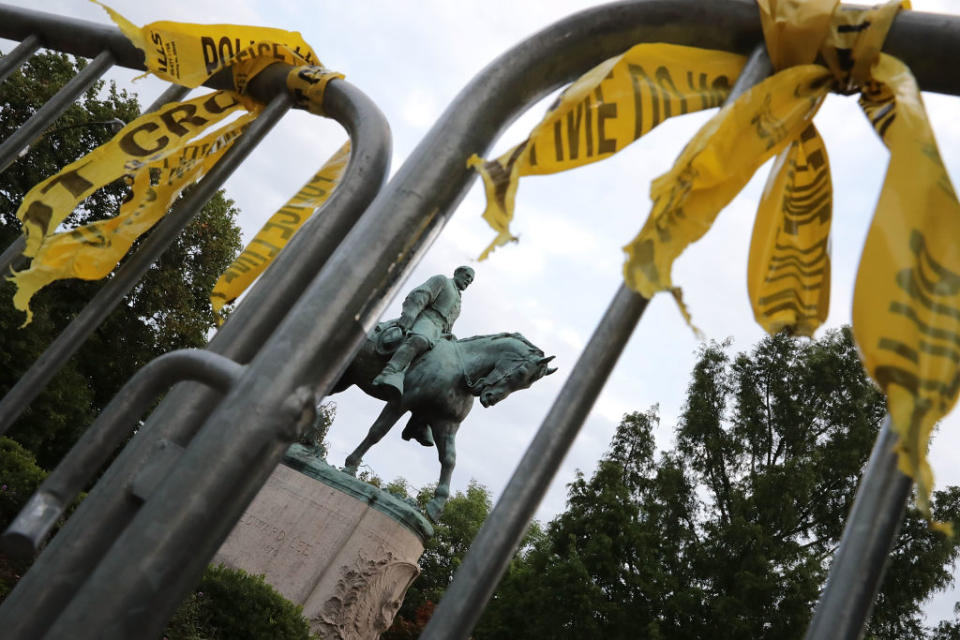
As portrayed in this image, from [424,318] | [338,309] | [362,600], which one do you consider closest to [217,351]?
[338,309]

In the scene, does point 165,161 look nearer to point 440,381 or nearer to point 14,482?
point 440,381

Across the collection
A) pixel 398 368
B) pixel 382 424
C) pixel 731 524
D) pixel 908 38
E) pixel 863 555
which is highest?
pixel 731 524

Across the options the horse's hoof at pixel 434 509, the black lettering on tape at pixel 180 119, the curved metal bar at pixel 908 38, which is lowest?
the black lettering on tape at pixel 180 119

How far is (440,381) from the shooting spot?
34.8 ft

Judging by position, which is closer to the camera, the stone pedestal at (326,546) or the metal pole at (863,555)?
the metal pole at (863,555)

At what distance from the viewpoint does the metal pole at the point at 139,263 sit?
1.63 m

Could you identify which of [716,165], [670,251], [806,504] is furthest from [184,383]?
[806,504]

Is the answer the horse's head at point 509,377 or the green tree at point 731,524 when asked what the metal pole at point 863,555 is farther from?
the green tree at point 731,524

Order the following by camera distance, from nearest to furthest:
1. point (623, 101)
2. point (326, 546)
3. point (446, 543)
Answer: point (623, 101) < point (326, 546) < point (446, 543)

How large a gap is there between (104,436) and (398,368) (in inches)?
368

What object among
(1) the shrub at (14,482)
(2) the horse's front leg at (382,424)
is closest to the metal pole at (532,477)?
(2) the horse's front leg at (382,424)

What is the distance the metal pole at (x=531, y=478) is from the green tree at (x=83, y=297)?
1854cm

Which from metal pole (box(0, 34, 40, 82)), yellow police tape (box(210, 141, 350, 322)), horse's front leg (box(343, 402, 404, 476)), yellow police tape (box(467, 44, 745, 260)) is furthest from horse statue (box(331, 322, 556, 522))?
yellow police tape (box(467, 44, 745, 260))

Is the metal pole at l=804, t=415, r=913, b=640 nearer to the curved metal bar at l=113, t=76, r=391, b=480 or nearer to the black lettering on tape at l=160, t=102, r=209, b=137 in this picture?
the curved metal bar at l=113, t=76, r=391, b=480
